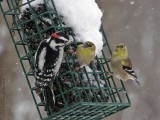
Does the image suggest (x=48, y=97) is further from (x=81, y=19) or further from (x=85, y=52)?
(x=81, y=19)

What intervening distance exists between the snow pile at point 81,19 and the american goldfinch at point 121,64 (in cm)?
19

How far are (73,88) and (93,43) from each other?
485mm

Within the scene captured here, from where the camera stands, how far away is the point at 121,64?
7586 mm

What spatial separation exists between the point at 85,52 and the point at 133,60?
7.88 meters

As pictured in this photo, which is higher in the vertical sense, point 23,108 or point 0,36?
point 0,36

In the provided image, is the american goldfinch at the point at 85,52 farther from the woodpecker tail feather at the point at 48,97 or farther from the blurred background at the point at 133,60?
the blurred background at the point at 133,60

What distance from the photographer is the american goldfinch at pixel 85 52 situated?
23.2 ft

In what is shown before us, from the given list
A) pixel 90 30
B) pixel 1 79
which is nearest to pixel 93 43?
pixel 90 30

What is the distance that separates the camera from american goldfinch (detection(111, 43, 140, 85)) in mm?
7543

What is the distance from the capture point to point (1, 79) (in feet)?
45.8

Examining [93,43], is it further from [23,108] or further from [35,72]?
[23,108]

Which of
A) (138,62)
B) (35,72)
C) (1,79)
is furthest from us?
(138,62)

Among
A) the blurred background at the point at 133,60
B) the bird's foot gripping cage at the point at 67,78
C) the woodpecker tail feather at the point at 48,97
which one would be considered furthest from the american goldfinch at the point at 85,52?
the blurred background at the point at 133,60

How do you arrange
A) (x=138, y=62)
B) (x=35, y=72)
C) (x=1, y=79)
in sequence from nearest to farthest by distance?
1. (x=35, y=72)
2. (x=1, y=79)
3. (x=138, y=62)
